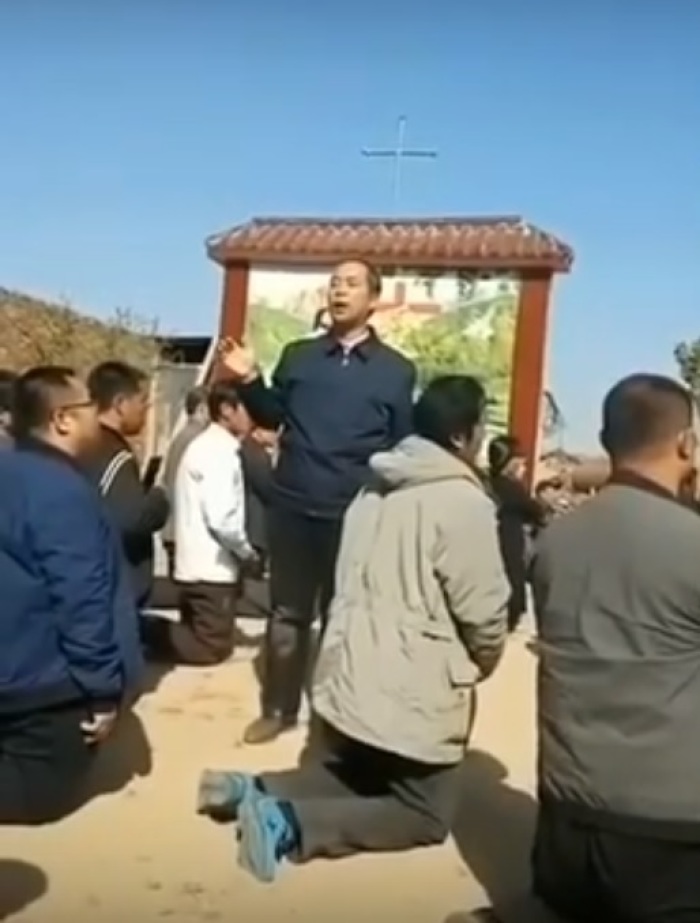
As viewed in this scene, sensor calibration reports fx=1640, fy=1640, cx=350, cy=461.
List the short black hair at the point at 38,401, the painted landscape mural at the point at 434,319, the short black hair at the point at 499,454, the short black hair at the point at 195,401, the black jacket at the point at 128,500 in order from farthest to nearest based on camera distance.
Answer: the painted landscape mural at the point at 434,319 < the short black hair at the point at 499,454 < the short black hair at the point at 195,401 < the black jacket at the point at 128,500 < the short black hair at the point at 38,401

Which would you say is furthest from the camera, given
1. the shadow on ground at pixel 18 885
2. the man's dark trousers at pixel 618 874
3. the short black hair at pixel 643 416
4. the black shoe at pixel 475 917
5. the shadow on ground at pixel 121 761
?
the shadow on ground at pixel 121 761

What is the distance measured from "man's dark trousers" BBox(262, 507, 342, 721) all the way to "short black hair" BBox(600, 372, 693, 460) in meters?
2.06

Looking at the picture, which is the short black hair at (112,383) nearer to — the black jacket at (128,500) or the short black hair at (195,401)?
the black jacket at (128,500)

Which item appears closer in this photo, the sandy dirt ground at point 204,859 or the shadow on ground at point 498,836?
the sandy dirt ground at point 204,859

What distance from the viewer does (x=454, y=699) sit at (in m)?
5.06

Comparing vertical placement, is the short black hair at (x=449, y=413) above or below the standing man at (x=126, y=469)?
above

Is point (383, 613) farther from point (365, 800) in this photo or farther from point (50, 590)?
point (50, 590)

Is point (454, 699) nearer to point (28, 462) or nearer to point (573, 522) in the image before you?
point (573, 522)

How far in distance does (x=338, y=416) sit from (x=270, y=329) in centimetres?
944

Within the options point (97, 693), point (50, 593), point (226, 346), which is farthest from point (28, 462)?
point (226, 346)

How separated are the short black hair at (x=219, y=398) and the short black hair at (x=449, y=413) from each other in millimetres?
2689

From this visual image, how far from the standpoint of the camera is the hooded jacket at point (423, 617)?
16.5 ft

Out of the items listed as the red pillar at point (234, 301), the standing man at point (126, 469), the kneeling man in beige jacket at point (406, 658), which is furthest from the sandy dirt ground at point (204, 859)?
the red pillar at point (234, 301)

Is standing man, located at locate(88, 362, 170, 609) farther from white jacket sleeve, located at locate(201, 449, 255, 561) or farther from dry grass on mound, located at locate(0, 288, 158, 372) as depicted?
dry grass on mound, located at locate(0, 288, 158, 372)
